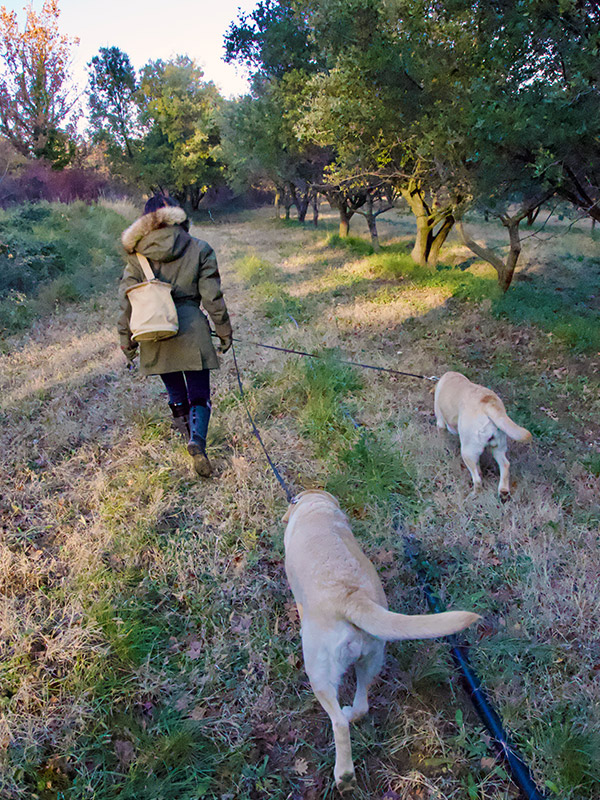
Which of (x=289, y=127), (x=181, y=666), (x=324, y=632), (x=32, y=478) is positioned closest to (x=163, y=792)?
(x=181, y=666)

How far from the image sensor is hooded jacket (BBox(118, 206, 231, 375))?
357 centimetres

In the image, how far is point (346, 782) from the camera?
202 centimetres

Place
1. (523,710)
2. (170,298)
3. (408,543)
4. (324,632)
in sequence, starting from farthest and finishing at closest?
(170,298)
(408,543)
(523,710)
(324,632)

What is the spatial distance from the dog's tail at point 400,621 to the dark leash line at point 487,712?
0.94m

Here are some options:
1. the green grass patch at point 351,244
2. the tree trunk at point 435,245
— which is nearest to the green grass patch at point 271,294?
the green grass patch at point 351,244

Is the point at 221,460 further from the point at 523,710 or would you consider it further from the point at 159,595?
the point at 523,710

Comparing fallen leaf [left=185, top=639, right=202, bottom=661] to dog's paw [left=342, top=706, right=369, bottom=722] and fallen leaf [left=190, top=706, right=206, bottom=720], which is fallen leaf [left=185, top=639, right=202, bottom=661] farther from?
dog's paw [left=342, top=706, right=369, bottom=722]

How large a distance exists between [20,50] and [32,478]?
21.2 meters

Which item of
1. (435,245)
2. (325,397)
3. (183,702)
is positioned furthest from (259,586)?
(435,245)

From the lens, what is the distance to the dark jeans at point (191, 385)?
4082 millimetres

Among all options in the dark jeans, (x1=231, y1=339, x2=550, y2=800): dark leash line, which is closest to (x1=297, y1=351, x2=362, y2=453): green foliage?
the dark jeans

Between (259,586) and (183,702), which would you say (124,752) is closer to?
(183,702)

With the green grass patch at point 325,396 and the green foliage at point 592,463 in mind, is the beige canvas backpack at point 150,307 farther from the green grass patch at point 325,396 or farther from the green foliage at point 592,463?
the green foliage at point 592,463

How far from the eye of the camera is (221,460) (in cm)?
453
